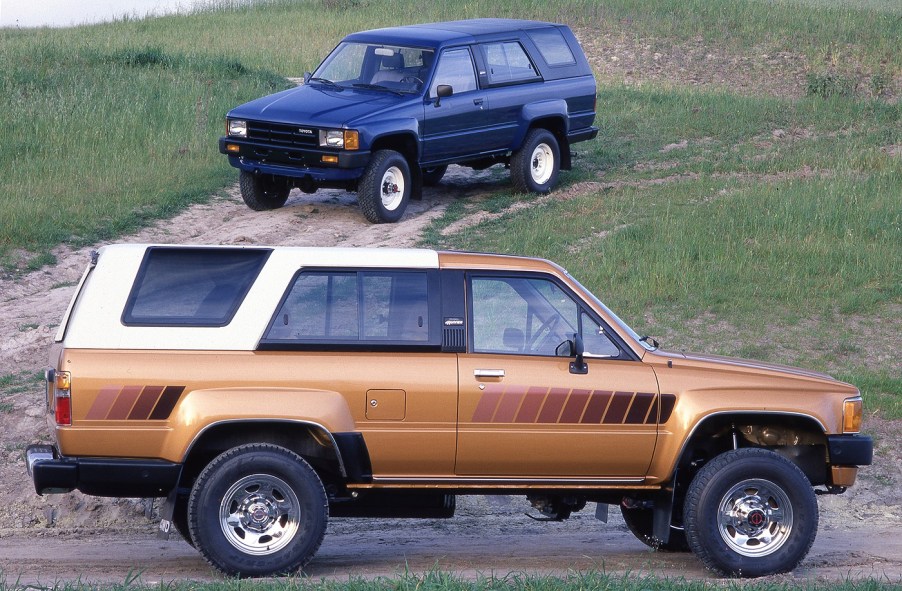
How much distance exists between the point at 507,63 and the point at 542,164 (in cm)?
152

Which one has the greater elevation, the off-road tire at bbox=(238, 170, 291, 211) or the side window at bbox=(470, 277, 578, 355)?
the side window at bbox=(470, 277, 578, 355)

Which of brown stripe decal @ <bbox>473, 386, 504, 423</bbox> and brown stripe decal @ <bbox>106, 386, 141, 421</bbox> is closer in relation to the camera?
brown stripe decal @ <bbox>106, 386, 141, 421</bbox>

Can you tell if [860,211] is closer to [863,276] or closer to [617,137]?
[863,276]

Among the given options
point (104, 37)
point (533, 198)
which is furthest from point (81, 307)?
point (104, 37)

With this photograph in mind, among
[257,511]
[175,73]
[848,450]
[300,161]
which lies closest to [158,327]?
[257,511]

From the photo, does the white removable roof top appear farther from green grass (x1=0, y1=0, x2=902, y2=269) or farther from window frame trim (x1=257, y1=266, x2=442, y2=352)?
green grass (x1=0, y1=0, x2=902, y2=269)

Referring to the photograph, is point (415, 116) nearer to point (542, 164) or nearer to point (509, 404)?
point (542, 164)

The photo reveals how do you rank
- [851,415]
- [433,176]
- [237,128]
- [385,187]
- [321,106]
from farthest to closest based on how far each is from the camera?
[433,176], [385,187], [237,128], [321,106], [851,415]

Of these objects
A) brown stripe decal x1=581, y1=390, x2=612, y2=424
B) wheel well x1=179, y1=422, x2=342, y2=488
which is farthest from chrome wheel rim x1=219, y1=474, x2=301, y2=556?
brown stripe decal x1=581, y1=390, x2=612, y2=424

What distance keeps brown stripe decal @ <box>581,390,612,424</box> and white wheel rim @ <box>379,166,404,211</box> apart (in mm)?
8097

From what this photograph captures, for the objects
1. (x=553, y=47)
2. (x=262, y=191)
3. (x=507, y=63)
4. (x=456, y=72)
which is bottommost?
(x=262, y=191)

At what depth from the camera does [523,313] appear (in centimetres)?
653

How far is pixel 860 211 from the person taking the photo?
46.1ft

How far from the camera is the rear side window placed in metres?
6.14
